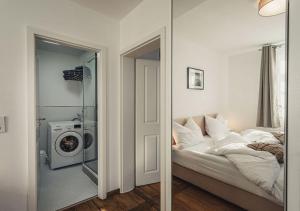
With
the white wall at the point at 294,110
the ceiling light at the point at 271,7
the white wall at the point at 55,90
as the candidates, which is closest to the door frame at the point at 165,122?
the ceiling light at the point at 271,7

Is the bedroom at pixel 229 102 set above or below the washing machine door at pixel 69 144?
above

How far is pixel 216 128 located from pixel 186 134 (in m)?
0.32

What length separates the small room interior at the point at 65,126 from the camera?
2.39m

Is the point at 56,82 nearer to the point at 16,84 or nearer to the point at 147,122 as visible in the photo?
the point at 16,84

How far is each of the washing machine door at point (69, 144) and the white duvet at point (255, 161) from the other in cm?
294

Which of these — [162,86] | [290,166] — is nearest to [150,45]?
[162,86]

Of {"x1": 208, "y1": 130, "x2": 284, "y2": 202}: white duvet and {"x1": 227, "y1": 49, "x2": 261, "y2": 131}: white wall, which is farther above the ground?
{"x1": 227, "y1": 49, "x2": 261, "y2": 131}: white wall

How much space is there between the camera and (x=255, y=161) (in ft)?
3.18

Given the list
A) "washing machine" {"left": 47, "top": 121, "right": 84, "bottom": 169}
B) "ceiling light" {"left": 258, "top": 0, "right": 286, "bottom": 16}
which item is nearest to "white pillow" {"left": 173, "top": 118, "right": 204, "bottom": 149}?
"ceiling light" {"left": 258, "top": 0, "right": 286, "bottom": 16}

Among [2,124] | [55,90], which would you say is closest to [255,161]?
[2,124]

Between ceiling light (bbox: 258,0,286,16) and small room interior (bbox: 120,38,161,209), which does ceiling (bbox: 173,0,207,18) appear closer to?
ceiling light (bbox: 258,0,286,16)

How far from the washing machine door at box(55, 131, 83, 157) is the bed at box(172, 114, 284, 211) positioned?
2.46 metres

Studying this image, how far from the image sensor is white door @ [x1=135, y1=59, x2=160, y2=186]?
96.1 inches

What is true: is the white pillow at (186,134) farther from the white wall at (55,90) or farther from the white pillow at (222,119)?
the white wall at (55,90)
